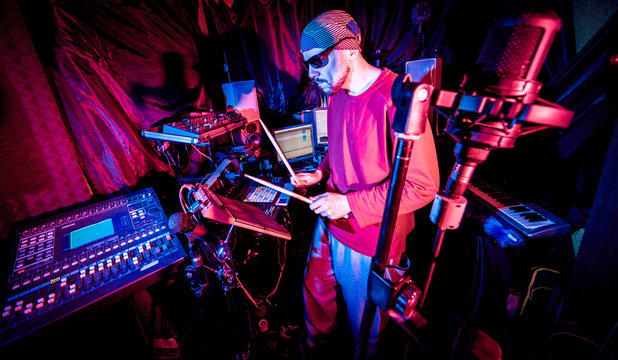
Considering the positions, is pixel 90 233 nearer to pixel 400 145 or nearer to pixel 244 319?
pixel 244 319

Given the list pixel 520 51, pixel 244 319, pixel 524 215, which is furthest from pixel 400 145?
pixel 524 215

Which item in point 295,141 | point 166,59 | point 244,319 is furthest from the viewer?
point 295,141

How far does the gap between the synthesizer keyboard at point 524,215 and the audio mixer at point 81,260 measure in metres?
2.56

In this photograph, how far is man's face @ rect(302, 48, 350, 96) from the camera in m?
1.20

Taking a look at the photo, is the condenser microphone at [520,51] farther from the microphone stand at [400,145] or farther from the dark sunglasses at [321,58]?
the dark sunglasses at [321,58]

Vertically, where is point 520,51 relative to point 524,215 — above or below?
above

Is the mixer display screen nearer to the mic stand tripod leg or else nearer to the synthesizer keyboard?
the mic stand tripod leg

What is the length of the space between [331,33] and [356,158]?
70cm

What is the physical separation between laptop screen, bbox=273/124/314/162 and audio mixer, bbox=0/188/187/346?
5.32 ft

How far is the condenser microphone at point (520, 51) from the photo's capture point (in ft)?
1.21

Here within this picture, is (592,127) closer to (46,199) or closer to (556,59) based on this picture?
(556,59)

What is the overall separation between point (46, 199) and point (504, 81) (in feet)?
8.25

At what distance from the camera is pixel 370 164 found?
4.13 feet

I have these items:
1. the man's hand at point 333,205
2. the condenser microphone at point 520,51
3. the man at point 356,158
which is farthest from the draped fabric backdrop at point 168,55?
the condenser microphone at point 520,51
